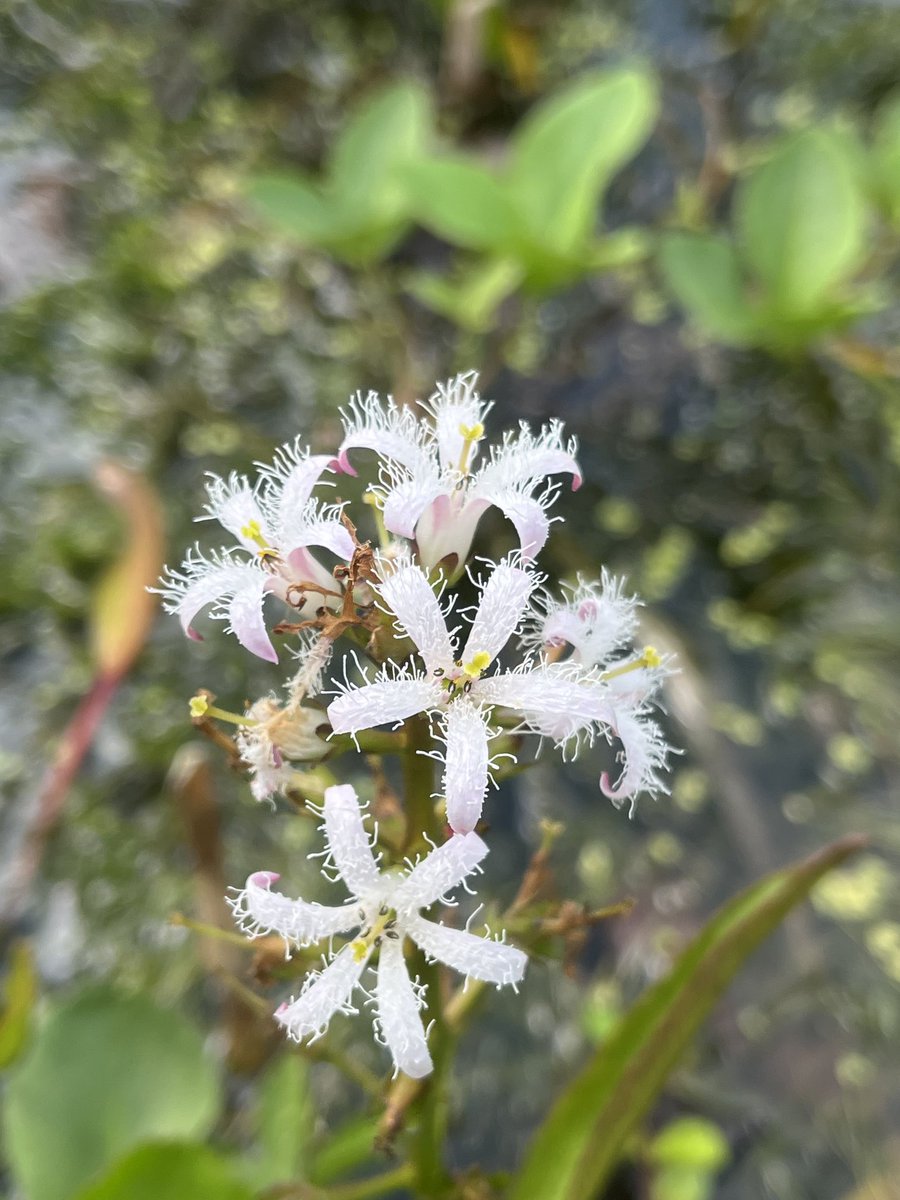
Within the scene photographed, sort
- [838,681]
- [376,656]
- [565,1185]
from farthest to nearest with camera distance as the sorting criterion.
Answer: [838,681] → [565,1185] → [376,656]

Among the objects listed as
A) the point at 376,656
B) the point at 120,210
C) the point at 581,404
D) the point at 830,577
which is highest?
the point at 120,210

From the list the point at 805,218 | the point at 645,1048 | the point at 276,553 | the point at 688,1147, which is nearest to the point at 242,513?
the point at 276,553

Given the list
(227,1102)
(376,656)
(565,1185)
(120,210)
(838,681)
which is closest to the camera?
(376,656)

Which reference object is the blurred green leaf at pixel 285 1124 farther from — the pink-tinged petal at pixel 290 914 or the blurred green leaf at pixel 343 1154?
the pink-tinged petal at pixel 290 914

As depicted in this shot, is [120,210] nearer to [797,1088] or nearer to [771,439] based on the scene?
[771,439]

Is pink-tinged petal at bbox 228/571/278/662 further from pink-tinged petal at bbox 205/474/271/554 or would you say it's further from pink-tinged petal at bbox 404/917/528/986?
pink-tinged petal at bbox 404/917/528/986

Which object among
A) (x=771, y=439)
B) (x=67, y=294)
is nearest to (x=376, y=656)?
(x=771, y=439)

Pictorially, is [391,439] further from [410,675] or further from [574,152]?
[574,152]

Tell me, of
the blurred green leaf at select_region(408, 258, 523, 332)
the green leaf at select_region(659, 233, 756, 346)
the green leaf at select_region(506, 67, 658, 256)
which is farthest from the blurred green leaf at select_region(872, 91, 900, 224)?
the blurred green leaf at select_region(408, 258, 523, 332)
